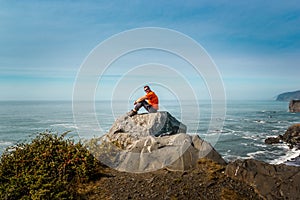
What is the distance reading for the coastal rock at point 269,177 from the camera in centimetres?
676

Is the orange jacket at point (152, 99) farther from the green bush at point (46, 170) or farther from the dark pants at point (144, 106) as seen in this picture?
the green bush at point (46, 170)

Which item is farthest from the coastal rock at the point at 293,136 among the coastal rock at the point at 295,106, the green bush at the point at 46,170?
the coastal rock at the point at 295,106

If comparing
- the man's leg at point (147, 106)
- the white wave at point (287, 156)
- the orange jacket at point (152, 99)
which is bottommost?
the white wave at point (287, 156)

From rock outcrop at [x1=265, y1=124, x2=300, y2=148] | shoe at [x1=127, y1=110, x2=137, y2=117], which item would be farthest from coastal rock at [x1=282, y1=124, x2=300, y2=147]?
shoe at [x1=127, y1=110, x2=137, y2=117]

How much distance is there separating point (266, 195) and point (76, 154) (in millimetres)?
6038

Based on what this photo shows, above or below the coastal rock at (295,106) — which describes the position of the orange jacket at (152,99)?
above

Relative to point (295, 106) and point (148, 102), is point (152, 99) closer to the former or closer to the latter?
point (148, 102)

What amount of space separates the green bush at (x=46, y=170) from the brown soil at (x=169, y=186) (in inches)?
21.4

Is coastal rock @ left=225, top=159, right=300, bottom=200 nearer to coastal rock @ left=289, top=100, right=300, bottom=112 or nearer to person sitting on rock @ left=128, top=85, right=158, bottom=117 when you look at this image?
person sitting on rock @ left=128, top=85, right=158, bottom=117

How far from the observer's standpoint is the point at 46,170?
7762 millimetres

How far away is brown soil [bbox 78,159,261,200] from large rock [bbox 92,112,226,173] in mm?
553

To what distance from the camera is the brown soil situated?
21.9ft

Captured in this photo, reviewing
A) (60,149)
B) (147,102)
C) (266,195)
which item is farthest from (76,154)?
(266,195)

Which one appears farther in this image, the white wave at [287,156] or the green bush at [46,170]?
the white wave at [287,156]
